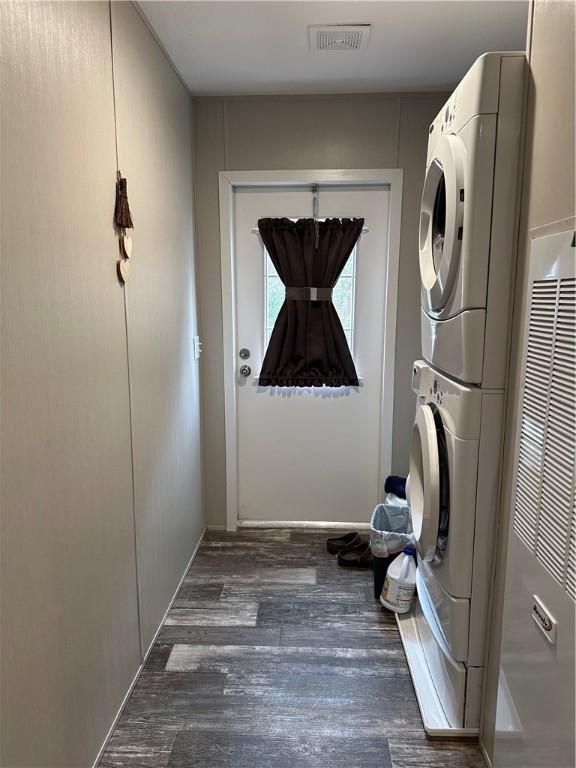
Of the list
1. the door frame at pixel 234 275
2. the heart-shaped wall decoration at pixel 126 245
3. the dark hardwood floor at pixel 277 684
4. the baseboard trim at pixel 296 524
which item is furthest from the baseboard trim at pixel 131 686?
the heart-shaped wall decoration at pixel 126 245

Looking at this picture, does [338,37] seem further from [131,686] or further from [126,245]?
[131,686]

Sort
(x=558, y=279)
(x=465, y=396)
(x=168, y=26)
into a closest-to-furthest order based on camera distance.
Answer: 1. (x=558, y=279)
2. (x=465, y=396)
3. (x=168, y=26)

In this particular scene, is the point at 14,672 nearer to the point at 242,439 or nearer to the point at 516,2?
the point at 242,439

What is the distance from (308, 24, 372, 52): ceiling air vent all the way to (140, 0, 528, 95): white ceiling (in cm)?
3

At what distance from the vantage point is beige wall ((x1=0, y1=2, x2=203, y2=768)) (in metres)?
1.08

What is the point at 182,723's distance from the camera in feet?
5.48

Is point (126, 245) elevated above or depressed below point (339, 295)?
above

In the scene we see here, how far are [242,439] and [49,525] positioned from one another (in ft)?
6.05

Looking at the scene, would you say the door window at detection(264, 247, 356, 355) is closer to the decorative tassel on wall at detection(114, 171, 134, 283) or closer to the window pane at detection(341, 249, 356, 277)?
the window pane at detection(341, 249, 356, 277)

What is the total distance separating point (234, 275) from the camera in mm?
2893

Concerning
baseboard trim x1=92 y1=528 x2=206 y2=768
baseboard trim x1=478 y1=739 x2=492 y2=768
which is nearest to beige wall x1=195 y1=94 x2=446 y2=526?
baseboard trim x1=92 y1=528 x2=206 y2=768

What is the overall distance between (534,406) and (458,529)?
1.62 ft

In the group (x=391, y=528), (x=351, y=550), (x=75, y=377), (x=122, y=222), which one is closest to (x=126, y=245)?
(x=122, y=222)

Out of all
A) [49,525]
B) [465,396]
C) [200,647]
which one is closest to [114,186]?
[49,525]
